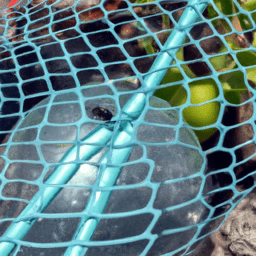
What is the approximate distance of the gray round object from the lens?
0.56 metres

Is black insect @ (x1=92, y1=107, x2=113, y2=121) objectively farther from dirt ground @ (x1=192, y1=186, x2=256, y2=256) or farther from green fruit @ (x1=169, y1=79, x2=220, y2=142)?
dirt ground @ (x1=192, y1=186, x2=256, y2=256)

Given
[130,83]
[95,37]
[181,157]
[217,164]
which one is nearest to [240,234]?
[217,164]

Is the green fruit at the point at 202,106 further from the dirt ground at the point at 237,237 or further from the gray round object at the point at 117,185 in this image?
the dirt ground at the point at 237,237

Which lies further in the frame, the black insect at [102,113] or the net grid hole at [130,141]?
the black insect at [102,113]

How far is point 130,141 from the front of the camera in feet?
1.47

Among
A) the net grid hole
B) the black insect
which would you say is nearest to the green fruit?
the net grid hole

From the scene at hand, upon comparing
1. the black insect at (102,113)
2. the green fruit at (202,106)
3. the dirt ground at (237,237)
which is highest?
the black insect at (102,113)

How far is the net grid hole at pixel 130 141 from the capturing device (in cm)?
48

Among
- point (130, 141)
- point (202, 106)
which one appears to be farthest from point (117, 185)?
point (202, 106)

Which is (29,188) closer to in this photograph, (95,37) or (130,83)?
(130,83)

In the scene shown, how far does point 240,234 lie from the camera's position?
2.68 ft

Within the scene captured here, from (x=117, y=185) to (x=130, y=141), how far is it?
167 mm

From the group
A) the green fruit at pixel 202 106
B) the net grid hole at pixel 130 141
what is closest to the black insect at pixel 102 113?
the net grid hole at pixel 130 141

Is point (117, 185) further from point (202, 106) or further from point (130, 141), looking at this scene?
point (202, 106)
